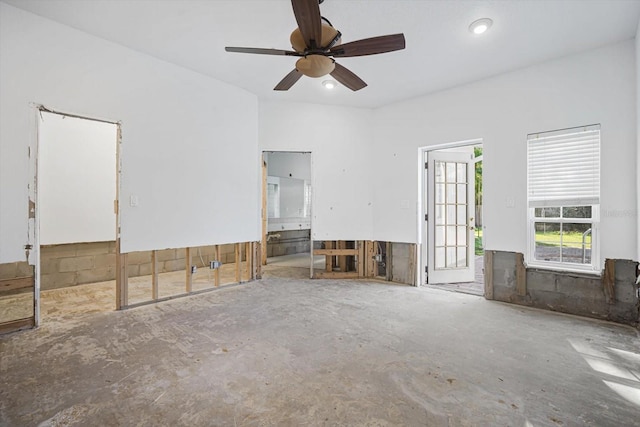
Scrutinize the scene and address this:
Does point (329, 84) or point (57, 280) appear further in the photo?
point (57, 280)

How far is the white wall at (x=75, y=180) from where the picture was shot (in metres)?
4.49

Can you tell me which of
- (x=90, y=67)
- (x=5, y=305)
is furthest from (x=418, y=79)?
(x=5, y=305)

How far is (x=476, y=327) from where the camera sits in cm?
309

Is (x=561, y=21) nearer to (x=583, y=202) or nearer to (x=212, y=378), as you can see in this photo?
(x=583, y=202)

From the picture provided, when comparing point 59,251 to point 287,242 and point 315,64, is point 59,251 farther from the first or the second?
point 287,242

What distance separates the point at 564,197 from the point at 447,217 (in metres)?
1.69

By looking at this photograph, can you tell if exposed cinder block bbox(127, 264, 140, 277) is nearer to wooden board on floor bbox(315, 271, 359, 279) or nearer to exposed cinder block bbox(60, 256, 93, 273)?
exposed cinder block bbox(60, 256, 93, 273)

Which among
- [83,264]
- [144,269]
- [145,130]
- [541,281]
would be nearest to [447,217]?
[541,281]

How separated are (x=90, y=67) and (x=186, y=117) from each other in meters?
1.11

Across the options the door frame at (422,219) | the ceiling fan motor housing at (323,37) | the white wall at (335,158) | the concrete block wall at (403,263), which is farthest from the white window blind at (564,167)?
the ceiling fan motor housing at (323,37)

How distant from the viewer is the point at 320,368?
2240 mm

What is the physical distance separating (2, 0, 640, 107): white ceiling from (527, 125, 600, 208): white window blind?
38.6 inches

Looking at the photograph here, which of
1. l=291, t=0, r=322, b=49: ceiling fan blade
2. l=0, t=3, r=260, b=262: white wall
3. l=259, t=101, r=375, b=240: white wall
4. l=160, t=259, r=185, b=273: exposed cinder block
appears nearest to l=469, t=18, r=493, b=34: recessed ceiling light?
l=291, t=0, r=322, b=49: ceiling fan blade

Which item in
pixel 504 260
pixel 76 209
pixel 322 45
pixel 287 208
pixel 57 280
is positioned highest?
pixel 322 45
